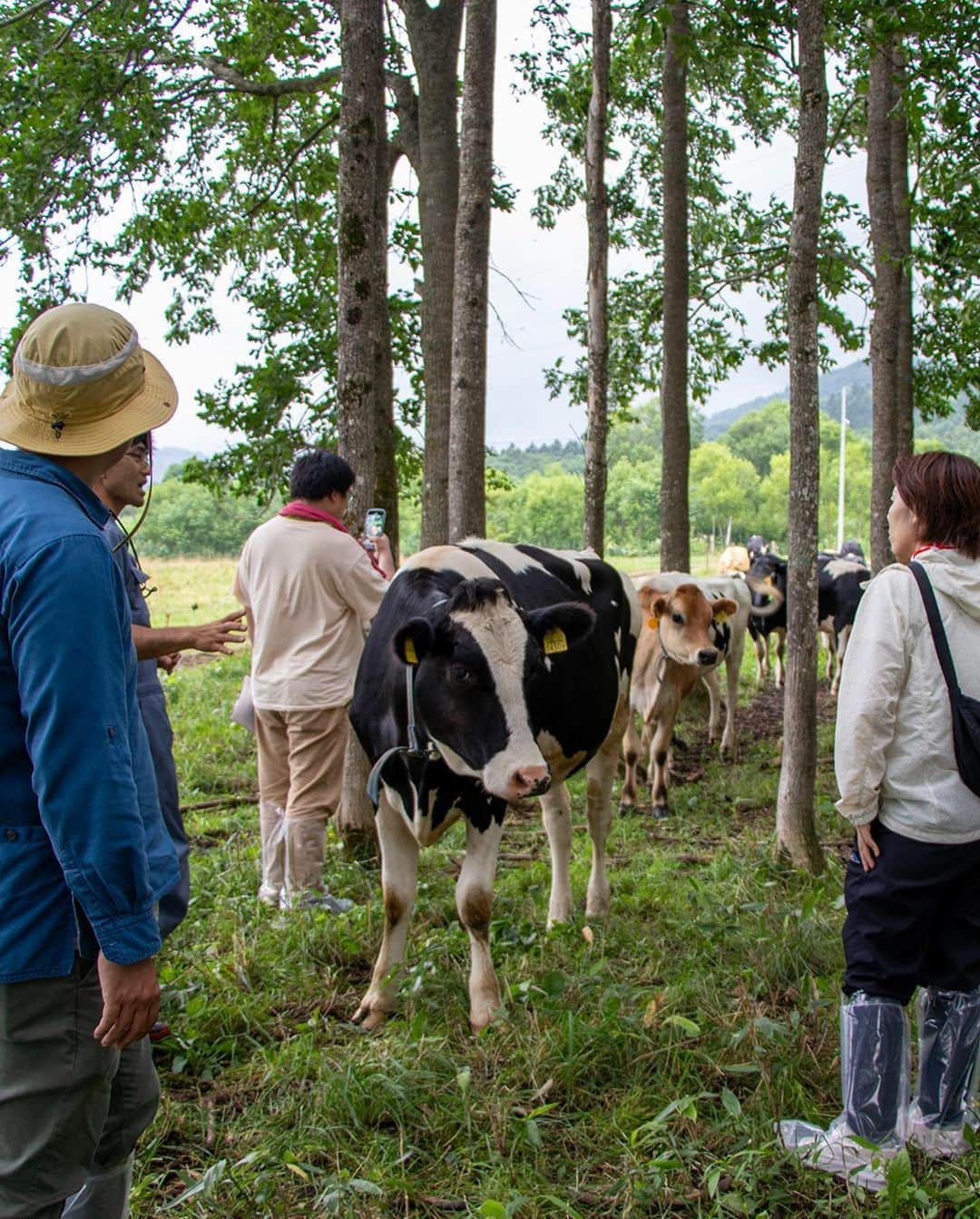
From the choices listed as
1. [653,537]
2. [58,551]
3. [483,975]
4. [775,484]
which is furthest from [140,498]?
[775,484]

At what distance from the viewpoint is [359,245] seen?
20.7 ft

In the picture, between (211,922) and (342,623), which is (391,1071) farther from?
(342,623)

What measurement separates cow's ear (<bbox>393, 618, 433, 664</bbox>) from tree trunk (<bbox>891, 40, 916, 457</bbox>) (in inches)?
332

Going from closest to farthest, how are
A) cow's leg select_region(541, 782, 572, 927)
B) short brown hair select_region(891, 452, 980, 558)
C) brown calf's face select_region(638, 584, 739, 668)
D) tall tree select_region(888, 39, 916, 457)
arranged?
short brown hair select_region(891, 452, 980, 558) → cow's leg select_region(541, 782, 572, 927) → brown calf's face select_region(638, 584, 739, 668) → tall tree select_region(888, 39, 916, 457)

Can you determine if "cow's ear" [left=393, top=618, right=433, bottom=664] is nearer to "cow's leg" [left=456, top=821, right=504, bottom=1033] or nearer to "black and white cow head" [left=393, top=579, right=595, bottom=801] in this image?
"black and white cow head" [left=393, top=579, right=595, bottom=801]

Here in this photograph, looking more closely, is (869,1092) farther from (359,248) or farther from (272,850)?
(359,248)

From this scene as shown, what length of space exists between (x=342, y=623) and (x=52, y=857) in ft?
Result: 11.8

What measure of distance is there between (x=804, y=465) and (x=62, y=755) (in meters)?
5.00

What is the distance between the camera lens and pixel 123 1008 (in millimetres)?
2096

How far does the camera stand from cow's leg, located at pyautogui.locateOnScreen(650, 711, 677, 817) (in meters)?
8.65


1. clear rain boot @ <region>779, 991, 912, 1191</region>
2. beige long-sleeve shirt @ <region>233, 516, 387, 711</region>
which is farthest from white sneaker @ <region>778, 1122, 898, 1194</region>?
beige long-sleeve shirt @ <region>233, 516, 387, 711</region>

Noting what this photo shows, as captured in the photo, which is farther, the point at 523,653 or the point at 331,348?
the point at 331,348

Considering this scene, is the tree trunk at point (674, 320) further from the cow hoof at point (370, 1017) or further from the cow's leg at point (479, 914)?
the cow hoof at point (370, 1017)

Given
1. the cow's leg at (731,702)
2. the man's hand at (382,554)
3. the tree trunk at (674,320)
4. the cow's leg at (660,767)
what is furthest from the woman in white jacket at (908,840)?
the tree trunk at (674,320)
